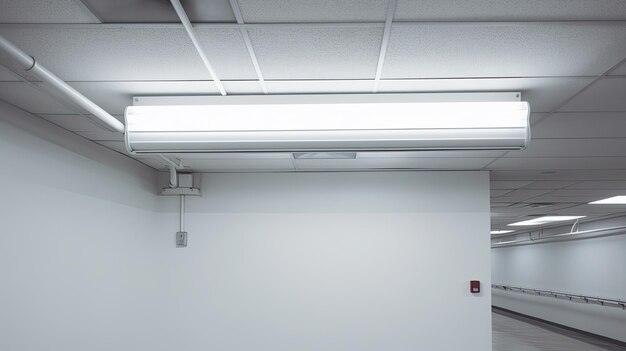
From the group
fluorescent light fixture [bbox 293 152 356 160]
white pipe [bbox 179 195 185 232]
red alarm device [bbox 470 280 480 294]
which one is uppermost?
fluorescent light fixture [bbox 293 152 356 160]

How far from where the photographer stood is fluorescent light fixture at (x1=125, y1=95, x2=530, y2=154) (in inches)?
90.1

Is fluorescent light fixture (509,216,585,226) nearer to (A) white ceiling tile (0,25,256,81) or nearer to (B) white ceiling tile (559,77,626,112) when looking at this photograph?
(B) white ceiling tile (559,77,626,112)

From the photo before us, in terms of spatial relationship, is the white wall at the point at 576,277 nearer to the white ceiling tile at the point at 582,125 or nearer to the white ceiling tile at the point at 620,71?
the white ceiling tile at the point at 582,125

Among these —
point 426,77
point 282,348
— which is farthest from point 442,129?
point 282,348

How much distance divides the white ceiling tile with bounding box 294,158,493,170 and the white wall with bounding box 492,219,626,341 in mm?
6120

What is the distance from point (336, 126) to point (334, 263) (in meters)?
2.40

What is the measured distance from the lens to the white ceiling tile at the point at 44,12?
160cm

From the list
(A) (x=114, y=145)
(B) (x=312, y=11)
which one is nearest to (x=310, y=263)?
(A) (x=114, y=145)

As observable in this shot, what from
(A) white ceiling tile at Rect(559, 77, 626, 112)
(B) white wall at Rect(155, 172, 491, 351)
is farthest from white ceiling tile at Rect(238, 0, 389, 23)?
Result: (B) white wall at Rect(155, 172, 491, 351)

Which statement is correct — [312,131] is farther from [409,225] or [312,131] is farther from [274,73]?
[409,225]

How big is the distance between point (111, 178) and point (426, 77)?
2574mm

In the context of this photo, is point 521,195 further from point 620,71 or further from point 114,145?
point 114,145

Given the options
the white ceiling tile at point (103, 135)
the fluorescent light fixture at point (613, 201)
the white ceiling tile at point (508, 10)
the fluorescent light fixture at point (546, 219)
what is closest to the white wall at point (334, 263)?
the white ceiling tile at point (103, 135)

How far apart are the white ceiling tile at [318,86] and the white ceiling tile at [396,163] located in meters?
1.57
